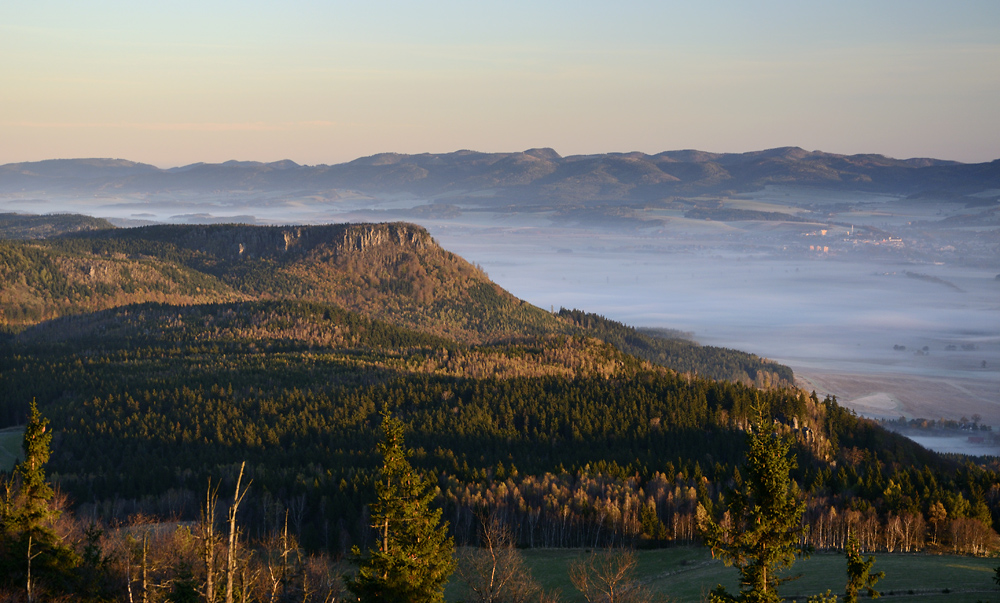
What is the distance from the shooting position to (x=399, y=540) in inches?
1938

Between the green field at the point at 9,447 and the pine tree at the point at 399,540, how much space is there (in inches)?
4480

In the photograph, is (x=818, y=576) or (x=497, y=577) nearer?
(x=497, y=577)

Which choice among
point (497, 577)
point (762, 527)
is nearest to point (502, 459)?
point (497, 577)

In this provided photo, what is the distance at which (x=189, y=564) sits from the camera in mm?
69562

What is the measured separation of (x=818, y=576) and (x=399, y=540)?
41803 millimetres

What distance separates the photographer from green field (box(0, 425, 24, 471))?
14512cm

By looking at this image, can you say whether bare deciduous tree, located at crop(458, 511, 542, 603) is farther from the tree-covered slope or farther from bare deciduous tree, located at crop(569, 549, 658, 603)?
the tree-covered slope

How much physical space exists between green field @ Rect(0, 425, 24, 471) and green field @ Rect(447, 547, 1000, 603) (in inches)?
3576

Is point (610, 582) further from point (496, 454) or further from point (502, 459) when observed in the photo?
point (496, 454)

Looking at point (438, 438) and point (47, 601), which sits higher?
point (47, 601)

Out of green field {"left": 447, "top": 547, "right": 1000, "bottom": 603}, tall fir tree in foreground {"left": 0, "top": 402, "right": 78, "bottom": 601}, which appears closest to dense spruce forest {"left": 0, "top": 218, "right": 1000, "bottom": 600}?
green field {"left": 447, "top": 547, "right": 1000, "bottom": 603}

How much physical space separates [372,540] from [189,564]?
42.6 meters

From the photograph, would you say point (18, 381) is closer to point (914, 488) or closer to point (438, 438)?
point (438, 438)

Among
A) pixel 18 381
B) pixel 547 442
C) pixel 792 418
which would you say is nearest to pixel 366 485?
pixel 547 442
